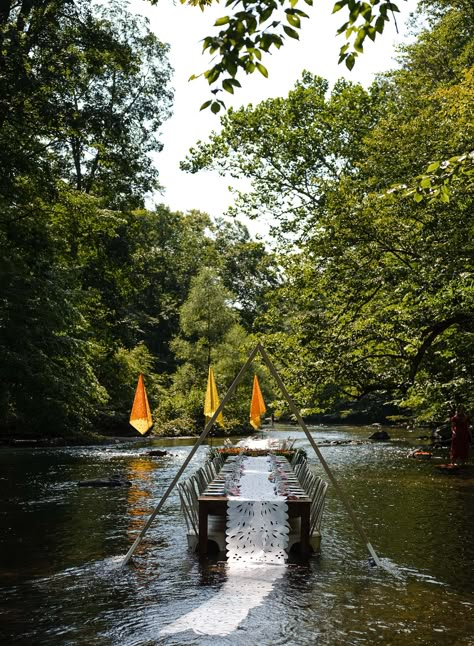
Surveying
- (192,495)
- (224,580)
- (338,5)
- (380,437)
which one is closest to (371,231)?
(192,495)

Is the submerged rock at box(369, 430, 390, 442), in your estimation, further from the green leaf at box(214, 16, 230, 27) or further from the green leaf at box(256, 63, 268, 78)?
the green leaf at box(214, 16, 230, 27)

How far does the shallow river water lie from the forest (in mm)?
4681

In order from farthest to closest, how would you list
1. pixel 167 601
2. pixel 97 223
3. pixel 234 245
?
1. pixel 234 245
2. pixel 97 223
3. pixel 167 601

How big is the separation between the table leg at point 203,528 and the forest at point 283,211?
5291 millimetres

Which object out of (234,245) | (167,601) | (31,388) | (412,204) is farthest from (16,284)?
(234,245)

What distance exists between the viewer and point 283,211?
34.3 metres

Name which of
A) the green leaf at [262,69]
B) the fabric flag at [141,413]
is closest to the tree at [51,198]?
the fabric flag at [141,413]

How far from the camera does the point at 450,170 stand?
8.40m

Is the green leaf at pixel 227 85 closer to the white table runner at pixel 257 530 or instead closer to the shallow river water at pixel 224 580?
the shallow river water at pixel 224 580

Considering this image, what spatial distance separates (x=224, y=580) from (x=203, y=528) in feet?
4.91

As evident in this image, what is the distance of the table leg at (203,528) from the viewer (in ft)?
35.5

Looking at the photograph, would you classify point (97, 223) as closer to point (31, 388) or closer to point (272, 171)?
point (31, 388)

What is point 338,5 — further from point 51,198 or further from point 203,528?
point 51,198

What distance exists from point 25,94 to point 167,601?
1332 cm
